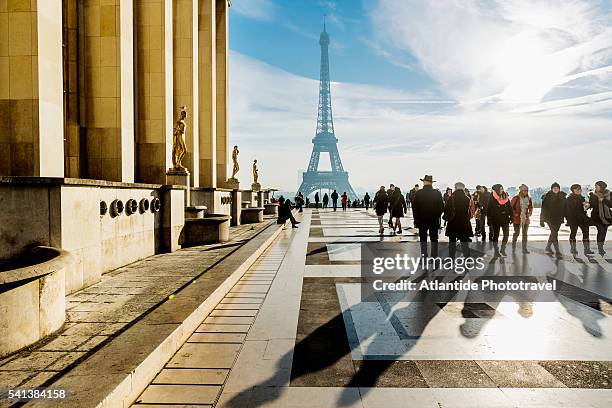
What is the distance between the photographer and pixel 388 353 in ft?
16.2

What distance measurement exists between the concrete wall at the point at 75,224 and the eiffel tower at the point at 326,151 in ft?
241

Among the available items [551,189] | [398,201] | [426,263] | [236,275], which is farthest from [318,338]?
[398,201]

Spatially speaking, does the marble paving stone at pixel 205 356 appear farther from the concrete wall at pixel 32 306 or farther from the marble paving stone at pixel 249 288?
the marble paving stone at pixel 249 288

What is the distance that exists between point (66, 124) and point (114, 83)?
1.63 m

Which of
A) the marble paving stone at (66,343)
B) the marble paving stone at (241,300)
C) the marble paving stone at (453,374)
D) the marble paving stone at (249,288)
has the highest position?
the marble paving stone at (66,343)

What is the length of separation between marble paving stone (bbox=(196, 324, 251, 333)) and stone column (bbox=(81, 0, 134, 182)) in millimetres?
7803

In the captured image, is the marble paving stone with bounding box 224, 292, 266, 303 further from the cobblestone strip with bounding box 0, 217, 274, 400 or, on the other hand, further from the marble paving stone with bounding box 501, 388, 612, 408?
the marble paving stone with bounding box 501, 388, 612, 408

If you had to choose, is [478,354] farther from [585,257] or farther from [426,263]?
[585,257]

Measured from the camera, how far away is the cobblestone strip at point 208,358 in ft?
12.9

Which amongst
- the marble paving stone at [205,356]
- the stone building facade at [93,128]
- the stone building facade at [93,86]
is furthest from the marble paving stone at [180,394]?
the stone building facade at [93,86]

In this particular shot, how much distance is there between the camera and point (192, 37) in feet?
61.7

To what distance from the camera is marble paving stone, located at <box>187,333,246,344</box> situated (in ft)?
17.7

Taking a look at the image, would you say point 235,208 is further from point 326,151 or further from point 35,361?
point 326,151

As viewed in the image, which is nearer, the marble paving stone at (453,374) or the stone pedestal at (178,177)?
the marble paving stone at (453,374)
